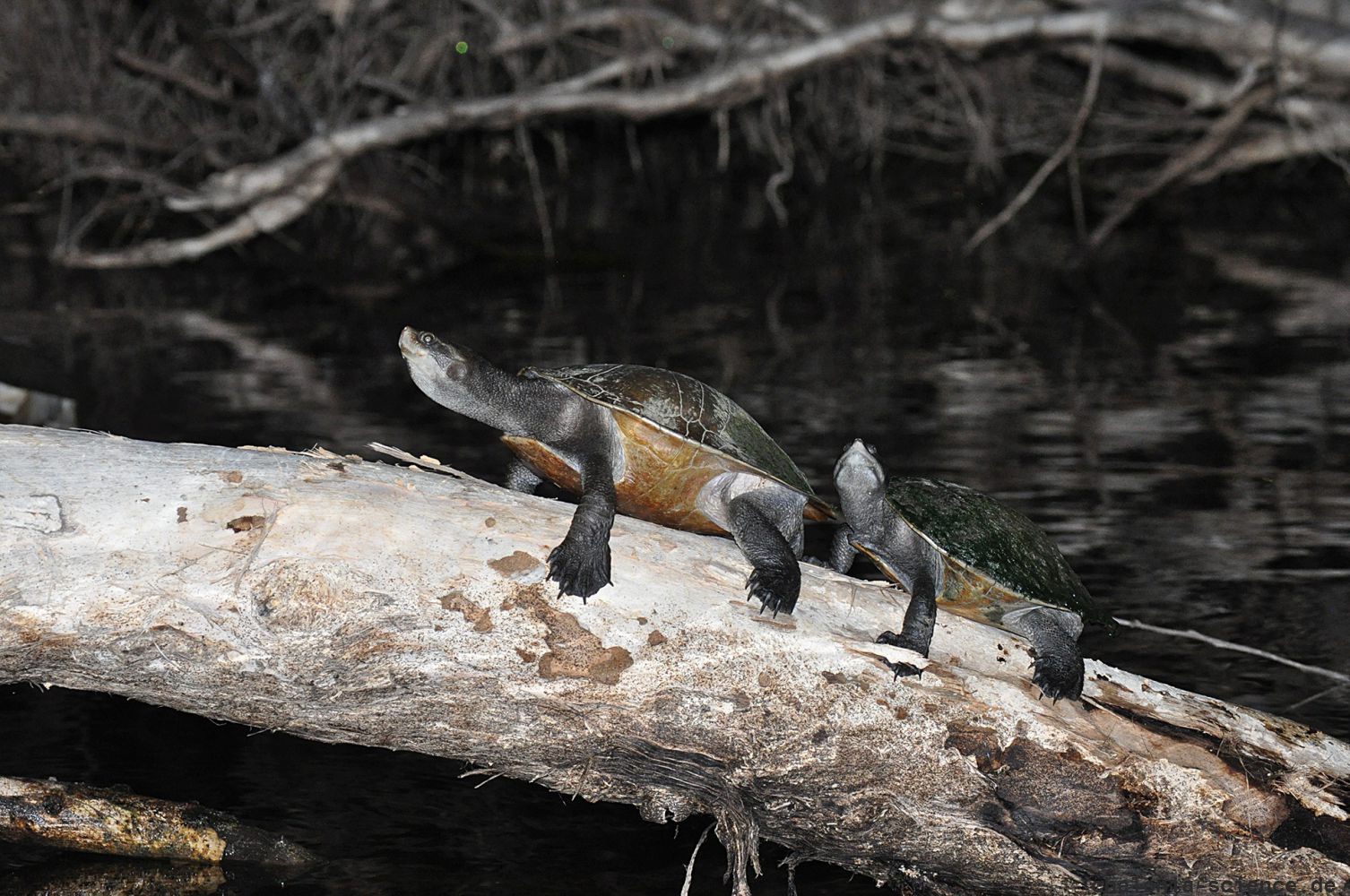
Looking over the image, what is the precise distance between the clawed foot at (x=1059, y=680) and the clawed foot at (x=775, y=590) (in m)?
0.55

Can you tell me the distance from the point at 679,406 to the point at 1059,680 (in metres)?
1.06

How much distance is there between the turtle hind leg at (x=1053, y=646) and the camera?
9.75ft

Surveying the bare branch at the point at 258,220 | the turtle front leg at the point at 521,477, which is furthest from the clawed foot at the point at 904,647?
the bare branch at the point at 258,220

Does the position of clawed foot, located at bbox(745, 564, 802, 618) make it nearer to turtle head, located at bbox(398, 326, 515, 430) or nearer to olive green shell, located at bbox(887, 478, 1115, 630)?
olive green shell, located at bbox(887, 478, 1115, 630)

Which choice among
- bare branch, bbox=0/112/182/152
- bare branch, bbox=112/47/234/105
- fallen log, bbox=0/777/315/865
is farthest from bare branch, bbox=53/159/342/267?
fallen log, bbox=0/777/315/865

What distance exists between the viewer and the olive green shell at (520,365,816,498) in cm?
330

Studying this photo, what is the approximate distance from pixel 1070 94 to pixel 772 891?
1345cm

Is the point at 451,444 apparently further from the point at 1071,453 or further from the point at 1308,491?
the point at 1308,491

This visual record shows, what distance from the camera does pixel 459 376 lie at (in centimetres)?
328

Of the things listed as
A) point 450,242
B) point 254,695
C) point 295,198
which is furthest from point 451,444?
point 450,242

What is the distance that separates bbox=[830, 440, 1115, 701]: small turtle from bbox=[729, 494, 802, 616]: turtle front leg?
0.20 m

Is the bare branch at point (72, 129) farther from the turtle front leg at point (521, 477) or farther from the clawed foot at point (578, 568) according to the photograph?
the clawed foot at point (578, 568)

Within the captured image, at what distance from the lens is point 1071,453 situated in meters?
6.24

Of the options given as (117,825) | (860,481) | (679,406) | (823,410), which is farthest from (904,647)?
(823,410)
